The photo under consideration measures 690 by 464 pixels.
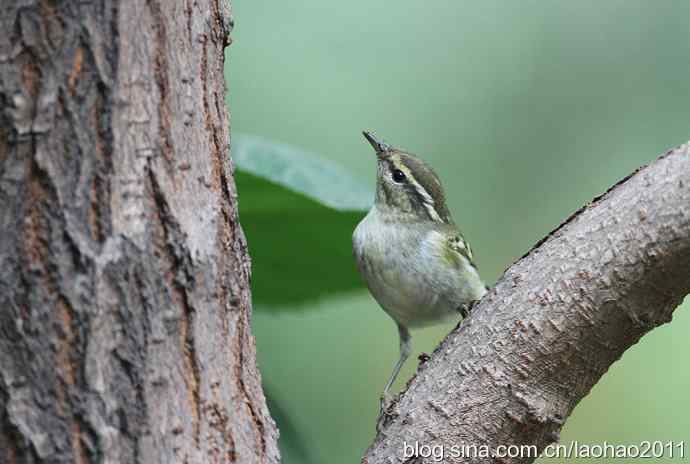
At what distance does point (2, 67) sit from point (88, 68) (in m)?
0.15

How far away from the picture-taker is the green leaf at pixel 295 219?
2770 mm

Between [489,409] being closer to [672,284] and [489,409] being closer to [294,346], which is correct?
[672,284]

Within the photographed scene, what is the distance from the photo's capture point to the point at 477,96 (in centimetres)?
671

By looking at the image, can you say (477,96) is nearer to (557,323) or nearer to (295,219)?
(295,219)

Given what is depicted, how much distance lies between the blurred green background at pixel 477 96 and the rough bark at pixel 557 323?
359 centimetres

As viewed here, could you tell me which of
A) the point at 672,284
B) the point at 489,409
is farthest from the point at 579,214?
the point at 489,409

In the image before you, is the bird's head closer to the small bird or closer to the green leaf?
the small bird

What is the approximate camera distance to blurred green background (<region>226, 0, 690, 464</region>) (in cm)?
613

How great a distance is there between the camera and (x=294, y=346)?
5.39 metres

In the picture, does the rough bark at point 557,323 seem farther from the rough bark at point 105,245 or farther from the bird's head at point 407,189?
the bird's head at point 407,189

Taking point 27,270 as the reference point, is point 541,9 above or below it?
above

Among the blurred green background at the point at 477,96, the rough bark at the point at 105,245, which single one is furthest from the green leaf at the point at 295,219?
the blurred green background at the point at 477,96

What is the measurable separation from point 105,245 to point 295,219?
4.07ft

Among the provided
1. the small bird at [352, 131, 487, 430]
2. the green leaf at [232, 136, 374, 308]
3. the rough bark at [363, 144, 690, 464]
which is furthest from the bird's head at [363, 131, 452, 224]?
the rough bark at [363, 144, 690, 464]
